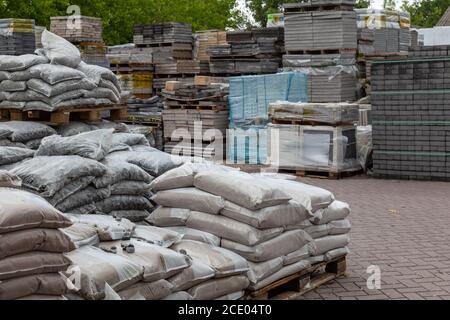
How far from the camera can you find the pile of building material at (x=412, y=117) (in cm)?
1282

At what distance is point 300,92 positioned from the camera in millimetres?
16094

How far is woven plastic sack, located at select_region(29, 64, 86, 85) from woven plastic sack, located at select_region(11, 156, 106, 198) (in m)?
3.71

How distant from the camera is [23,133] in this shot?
9.50m

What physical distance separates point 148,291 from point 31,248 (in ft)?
3.32

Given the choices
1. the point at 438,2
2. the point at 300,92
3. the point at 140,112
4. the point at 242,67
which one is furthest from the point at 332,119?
the point at 438,2

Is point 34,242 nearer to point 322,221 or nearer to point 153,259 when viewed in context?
point 153,259

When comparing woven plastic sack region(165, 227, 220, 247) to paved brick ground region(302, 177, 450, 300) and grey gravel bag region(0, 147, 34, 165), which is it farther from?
grey gravel bag region(0, 147, 34, 165)

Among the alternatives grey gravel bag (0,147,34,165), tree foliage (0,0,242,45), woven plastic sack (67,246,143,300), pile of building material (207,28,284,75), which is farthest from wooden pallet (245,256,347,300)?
tree foliage (0,0,242,45)

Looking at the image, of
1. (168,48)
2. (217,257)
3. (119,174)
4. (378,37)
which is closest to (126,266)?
(217,257)

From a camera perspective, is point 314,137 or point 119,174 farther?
point 314,137

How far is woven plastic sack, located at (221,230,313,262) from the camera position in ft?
18.9

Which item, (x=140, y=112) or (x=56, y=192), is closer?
(x=56, y=192)
